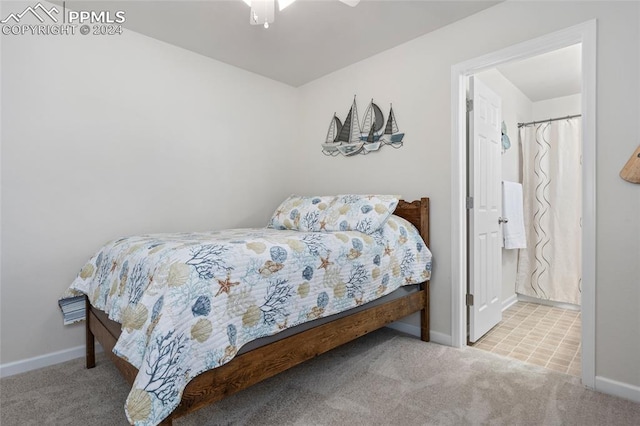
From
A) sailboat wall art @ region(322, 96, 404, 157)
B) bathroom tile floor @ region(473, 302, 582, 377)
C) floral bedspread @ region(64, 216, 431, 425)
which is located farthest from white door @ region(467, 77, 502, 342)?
floral bedspread @ region(64, 216, 431, 425)

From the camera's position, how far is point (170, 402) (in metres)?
1.18

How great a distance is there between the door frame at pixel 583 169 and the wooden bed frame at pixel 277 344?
23cm

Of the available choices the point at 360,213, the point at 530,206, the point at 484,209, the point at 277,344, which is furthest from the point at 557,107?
the point at 277,344

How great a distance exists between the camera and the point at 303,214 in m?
2.72

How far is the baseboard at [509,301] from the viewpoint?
3513 millimetres

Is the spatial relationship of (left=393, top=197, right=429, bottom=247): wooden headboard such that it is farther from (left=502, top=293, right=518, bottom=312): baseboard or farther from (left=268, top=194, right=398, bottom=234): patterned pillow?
(left=502, top=293, right=518, bottom=312): baseboard

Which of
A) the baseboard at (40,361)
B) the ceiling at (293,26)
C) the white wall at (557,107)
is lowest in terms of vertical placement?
the baseboard at (40,361)

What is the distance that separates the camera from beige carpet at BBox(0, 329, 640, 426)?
1.63 metres

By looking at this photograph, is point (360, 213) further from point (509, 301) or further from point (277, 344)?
point (509, 301)

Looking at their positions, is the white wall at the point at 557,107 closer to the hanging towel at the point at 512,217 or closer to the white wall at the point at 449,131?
the hanging towel at the point at 512,217

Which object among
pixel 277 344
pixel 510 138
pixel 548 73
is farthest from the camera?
pixel 510 138

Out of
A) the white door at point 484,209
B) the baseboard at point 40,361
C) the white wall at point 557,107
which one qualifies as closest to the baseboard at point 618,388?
the white door at point 484,209

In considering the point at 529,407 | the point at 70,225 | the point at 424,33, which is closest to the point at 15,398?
the point at 70,225

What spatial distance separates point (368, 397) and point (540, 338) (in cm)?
178
